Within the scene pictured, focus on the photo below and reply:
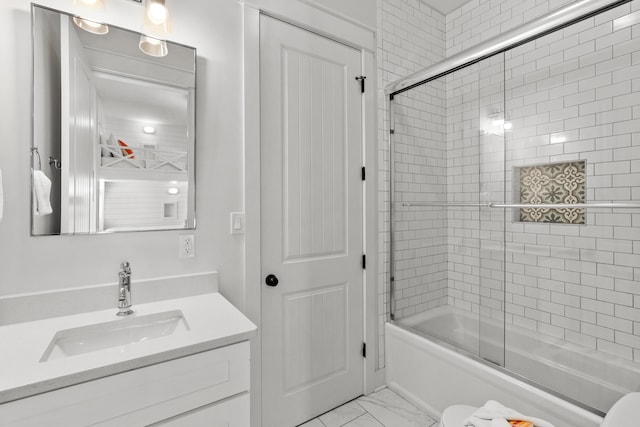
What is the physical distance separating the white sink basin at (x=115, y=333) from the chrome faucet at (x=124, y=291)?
7 cm

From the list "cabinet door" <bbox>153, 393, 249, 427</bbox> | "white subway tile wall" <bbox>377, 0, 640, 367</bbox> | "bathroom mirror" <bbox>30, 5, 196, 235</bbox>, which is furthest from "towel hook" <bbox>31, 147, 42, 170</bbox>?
"white subway tile wall" <bbox>377, 0, 640, 367</bbox>

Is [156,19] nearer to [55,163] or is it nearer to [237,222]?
[55,163]

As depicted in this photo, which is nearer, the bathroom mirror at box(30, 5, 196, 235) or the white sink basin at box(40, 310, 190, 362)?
the white sink basin at box(40, 310, 190, 362)

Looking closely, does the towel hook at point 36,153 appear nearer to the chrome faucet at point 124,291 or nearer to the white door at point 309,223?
the chrome faucet at point 124,291

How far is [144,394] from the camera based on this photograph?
0.92 metres

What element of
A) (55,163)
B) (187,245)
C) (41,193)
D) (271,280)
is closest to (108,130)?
(55,163)

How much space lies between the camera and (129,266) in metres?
1.34

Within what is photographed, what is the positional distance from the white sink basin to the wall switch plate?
49cm

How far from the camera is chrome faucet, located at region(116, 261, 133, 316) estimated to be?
1281 mm

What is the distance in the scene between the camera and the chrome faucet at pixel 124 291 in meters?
1.28

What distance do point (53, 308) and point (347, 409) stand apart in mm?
1722

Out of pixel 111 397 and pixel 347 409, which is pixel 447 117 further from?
pixel 111 397

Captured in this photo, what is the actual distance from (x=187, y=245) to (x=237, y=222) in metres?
0.27

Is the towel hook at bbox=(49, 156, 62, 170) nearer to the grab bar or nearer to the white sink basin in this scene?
the white sink basin
